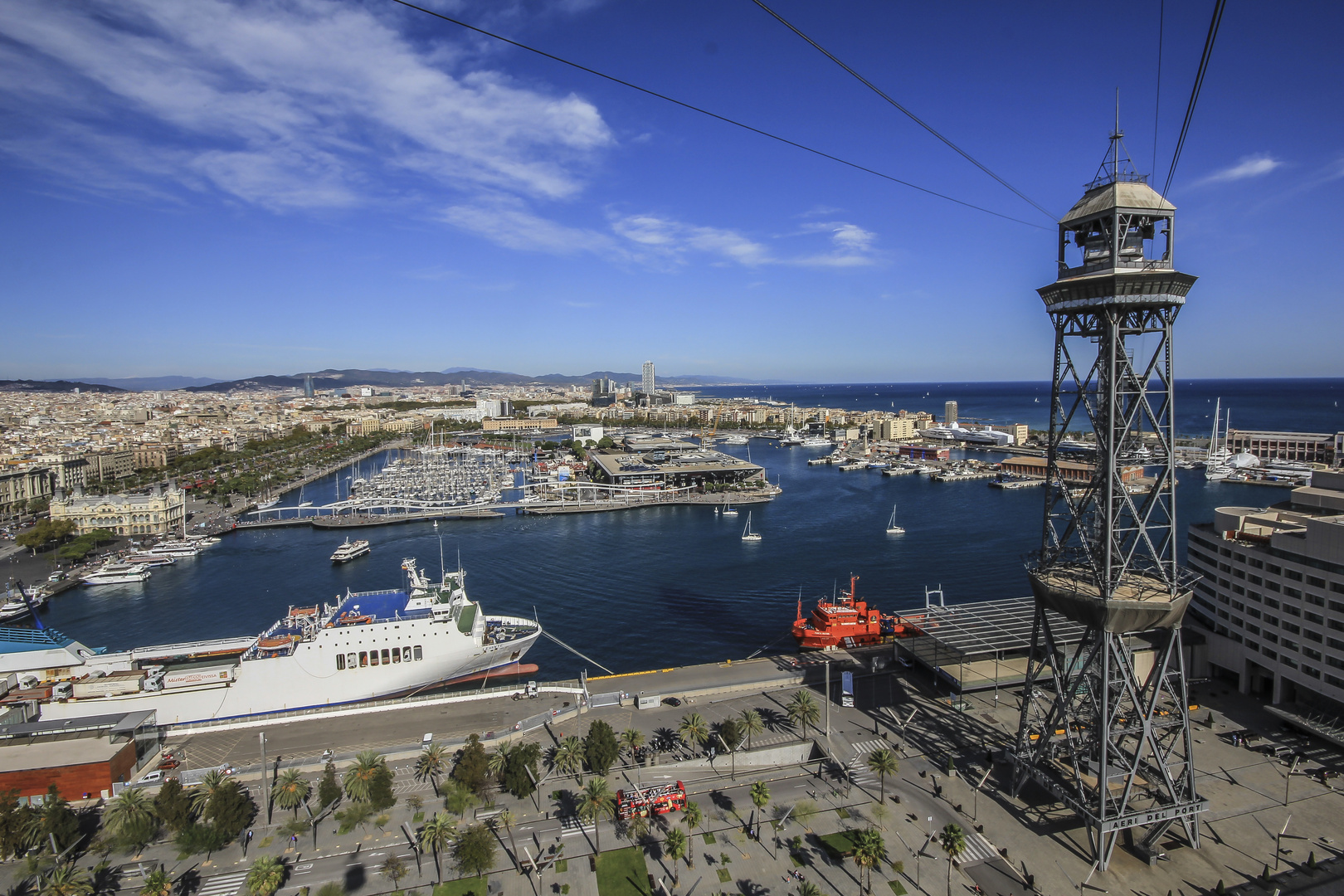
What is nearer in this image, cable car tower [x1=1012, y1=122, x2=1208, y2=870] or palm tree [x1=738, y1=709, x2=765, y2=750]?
cable car tower [x1=1012, y1=122, x2=1208, y2=870]

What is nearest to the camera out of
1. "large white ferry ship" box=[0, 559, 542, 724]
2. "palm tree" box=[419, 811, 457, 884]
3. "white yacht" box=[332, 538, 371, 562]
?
"palm tree" box=[419, 811, 457, 884]

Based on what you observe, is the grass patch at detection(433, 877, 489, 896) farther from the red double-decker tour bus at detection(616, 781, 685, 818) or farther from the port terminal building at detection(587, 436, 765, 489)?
the port terminal building at detection(587, 436, 765, 489)

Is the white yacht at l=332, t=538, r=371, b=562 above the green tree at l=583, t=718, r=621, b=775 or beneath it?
beneath

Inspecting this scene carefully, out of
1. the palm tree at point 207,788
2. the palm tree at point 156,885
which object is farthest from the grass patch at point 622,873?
the palm tree at point 207,788

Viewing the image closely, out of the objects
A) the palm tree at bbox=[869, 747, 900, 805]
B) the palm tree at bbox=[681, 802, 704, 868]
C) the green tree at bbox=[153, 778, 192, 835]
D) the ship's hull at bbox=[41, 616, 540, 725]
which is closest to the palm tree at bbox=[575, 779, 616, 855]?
the palm tree at bbox=[681, 802, 704, 868]

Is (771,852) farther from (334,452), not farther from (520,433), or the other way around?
(520,433)

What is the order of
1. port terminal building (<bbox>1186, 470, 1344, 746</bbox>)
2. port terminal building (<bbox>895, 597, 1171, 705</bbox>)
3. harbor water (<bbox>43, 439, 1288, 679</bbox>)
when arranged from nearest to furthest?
1. port terminal building (<bbox>1186, 470, 1344, 746</bbox>)
2. port terminal building (<bbox>895, 597, 1171, 705</bbox>)
3. harbor water (<bbox>43, 439, 1288, 679</bbox>)

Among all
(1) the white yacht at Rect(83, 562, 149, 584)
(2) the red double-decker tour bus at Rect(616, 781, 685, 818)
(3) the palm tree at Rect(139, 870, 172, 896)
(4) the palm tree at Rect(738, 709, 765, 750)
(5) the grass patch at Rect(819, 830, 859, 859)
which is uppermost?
(4) the palm tree at Rect(738, 709, 765, 750)
